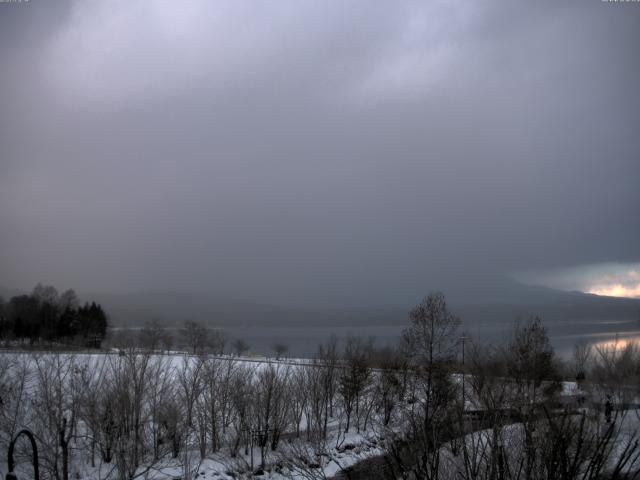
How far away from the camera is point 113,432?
31188 millimetres

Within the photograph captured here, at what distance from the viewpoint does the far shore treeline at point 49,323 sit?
311ft

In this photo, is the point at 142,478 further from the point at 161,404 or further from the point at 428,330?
the point at 428,330

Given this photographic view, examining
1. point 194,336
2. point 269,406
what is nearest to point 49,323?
point 194,336

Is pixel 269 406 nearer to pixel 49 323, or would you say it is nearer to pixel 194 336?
pixel 49 323

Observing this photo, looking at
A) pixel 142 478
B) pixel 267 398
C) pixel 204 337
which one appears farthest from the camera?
pixel 204 337

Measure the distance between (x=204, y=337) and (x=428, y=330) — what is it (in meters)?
94.5

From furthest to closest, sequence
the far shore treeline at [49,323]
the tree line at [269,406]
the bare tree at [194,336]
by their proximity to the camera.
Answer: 1. the bare tree at [194,336]
2. the far shore treeline at [49,323]
3. the tree line at [269,406]

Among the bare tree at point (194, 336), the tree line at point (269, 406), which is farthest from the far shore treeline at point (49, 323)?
the tree line at point (269, 406)

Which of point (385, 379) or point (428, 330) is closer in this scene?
point (428, 330)

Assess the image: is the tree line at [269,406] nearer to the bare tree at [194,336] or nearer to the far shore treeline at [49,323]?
the far shore treeline at [49,323]

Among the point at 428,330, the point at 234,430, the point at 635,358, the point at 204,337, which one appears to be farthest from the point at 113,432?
the point at 204,337

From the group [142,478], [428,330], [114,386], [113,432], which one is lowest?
[142,478]

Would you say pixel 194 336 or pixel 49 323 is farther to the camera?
pixel 194 336

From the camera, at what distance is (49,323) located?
105 meters
